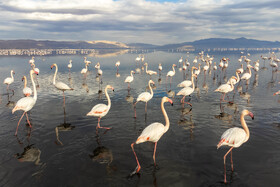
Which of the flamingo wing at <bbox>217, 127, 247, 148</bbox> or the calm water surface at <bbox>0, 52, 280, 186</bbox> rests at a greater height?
the flamingo wing at <bbox>217, 127, 247, 148</bbox>

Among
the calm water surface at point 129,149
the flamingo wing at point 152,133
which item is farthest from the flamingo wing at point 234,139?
the flamingo wing at point 152,133

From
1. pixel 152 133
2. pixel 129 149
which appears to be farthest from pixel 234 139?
pixel 129 149

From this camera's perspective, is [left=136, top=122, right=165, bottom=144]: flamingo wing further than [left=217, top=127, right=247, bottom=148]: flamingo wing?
Yes

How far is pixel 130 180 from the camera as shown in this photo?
7629 mm

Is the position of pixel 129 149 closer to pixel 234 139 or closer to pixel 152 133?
pixel 152 133

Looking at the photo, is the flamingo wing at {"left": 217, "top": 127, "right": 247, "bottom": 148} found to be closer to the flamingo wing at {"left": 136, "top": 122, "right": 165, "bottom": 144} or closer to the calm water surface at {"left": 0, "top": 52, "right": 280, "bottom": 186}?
the calm water surface at {"left": 0, "top": 52, "right": 280, "bottom": 186}

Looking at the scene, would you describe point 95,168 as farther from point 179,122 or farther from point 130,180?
point 179,122

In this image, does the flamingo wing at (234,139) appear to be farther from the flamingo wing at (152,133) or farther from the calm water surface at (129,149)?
the flamingo wing at (152,133)

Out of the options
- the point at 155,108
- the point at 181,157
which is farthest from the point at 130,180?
the point at 155,108

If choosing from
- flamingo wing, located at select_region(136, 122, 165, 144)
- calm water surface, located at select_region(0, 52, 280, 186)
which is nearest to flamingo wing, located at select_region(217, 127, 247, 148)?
calm water surface, located at select_region(0, 52, 280, 186)

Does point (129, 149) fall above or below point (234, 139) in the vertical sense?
below

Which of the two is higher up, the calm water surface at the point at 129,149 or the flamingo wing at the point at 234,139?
the flamingo wing at the point at 234,139

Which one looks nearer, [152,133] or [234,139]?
[234,139]

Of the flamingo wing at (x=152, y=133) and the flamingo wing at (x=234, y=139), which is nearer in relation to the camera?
the flamingo wing at (x=234, y=139)
